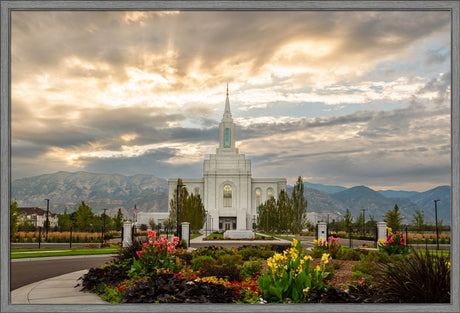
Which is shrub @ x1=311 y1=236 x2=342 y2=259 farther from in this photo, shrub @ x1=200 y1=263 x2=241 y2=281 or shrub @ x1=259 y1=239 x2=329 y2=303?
shrub @ x1=259 y1=239 x2=329 y2=303

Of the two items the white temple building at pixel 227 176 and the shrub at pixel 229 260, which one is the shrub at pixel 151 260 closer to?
the shrub at pixel 229 260

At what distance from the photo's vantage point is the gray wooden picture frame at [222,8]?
600 cm

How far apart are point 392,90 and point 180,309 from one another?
763 cm

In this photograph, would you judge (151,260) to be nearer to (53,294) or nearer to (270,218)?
(53,294)

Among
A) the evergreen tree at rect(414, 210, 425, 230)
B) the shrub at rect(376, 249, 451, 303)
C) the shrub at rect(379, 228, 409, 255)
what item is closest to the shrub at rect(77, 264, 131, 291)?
the shrub at rect(376, 249, 451, 303)

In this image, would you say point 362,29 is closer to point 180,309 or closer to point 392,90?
point 392,90

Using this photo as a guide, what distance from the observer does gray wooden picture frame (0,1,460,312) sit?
5996 mm

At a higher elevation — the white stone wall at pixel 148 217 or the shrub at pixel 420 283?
the shrub at pixel 420 283

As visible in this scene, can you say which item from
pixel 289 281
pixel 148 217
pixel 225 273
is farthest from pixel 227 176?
pixel 289 281

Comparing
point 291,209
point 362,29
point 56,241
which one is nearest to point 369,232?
point 291,209

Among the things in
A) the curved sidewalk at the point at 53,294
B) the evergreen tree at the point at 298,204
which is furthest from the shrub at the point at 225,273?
the evergreen tree at the point at 298,204

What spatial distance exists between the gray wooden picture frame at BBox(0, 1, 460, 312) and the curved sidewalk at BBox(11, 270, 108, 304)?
1484 mm

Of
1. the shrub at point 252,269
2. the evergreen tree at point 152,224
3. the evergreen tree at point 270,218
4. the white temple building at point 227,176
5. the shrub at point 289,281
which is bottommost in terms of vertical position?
the evergreen tree at point 152,224

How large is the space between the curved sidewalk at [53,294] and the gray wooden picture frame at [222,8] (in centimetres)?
148
